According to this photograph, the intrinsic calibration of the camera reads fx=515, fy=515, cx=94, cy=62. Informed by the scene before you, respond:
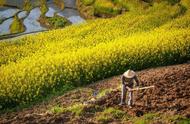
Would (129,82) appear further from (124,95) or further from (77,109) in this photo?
(77,109)

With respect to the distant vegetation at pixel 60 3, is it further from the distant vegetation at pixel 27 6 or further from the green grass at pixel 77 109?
the green grass at pixel 77 109

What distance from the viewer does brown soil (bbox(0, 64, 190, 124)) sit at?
14.9 meters

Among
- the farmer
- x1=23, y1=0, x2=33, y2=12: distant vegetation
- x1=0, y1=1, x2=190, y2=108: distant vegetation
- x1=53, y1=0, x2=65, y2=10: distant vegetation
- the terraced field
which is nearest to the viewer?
the farmer

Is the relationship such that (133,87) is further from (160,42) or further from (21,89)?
(160,42)

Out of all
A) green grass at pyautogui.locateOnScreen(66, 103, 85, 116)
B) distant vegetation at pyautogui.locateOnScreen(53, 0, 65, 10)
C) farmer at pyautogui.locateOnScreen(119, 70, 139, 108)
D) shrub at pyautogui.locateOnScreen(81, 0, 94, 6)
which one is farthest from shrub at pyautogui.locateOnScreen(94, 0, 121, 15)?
farmer at pyautogui.locateOnScreen(119, 70, 139, 108)

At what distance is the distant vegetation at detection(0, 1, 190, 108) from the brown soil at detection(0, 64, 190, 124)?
46.9 inches

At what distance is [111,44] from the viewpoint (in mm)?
23422

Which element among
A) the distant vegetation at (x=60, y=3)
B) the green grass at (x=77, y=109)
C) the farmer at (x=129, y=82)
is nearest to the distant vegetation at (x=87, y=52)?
the green grass at (x=77, y=109)

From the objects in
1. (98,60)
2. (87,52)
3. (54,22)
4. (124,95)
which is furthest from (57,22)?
(124,95)

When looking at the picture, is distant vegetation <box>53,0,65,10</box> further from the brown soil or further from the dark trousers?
the dark trousers

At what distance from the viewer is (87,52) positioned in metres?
22.1

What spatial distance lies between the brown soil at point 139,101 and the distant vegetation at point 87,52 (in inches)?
46.9

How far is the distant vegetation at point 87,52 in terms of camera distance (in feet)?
63.7

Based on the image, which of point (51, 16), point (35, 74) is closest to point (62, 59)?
point (35, 74)
